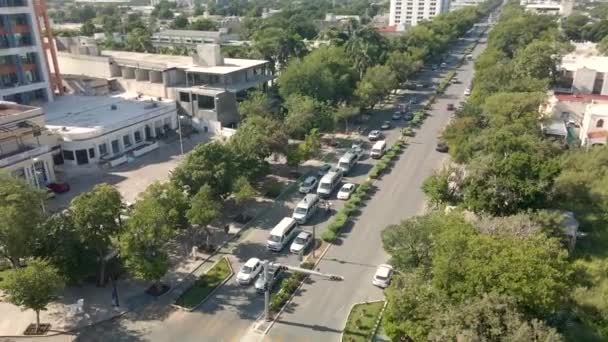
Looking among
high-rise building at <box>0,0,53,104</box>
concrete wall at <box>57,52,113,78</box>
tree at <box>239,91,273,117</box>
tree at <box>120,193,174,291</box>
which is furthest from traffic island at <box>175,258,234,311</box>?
concrete wall at <box>57,52,113,78</box>

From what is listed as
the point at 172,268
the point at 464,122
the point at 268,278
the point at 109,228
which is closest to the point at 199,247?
the point at 172,268

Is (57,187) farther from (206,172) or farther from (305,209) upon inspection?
(305,209)

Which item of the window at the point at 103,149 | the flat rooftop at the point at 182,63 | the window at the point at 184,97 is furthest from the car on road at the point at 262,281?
the flat rooftop at the point at 182,63

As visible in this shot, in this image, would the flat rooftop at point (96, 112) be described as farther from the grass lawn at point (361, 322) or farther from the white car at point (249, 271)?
the grass lawn at point (361, 322)

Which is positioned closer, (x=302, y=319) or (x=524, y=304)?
(x=524, y=304)

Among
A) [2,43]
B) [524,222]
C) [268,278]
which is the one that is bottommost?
[268,278]

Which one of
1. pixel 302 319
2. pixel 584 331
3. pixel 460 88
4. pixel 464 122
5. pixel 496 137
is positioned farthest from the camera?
pixel 460 88

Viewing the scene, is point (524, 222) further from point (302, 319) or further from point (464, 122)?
point (464, 122)

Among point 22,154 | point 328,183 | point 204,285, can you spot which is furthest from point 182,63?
point 204,285
